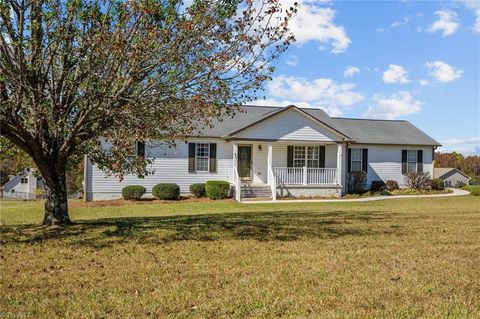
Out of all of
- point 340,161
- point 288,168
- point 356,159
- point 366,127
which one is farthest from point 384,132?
point 288,168

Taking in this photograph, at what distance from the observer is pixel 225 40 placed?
8.61 m

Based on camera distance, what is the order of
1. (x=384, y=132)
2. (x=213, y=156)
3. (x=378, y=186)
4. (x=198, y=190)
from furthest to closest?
(x=384, y=132) < (x=378, y=186) < (x=213, y=156) < (x=198, y=190)

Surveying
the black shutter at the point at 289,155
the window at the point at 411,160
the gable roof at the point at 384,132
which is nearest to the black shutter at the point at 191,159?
the black shutter at the point at 289,155

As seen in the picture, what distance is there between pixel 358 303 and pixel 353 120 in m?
28.0

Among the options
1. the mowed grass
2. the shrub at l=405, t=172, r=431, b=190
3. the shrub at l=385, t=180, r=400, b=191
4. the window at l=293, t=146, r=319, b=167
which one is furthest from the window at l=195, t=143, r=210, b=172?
the mowed grass

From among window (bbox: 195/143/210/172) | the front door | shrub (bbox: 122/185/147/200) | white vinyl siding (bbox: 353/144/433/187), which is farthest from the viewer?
white vinyl siding (bbox: 353/144/433/187)

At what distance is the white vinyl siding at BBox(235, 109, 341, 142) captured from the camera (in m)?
24.5

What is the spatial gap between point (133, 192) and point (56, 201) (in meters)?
13.6

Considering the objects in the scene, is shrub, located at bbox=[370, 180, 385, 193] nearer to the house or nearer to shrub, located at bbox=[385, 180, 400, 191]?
shrub, located at bbox=[385, 180, 400, 191]

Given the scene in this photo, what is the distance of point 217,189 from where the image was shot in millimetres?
23688

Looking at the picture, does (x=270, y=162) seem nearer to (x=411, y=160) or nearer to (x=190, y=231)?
(x=411, y=160)

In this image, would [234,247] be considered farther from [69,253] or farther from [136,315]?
[136,315]

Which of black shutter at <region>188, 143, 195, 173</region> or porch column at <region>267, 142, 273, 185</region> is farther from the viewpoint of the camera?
black shutter at <region>188, 143, 195, 173</region>

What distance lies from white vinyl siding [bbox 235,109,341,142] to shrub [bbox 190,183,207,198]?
3.26 metres
